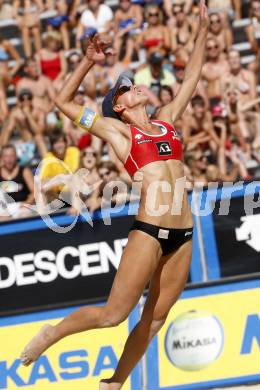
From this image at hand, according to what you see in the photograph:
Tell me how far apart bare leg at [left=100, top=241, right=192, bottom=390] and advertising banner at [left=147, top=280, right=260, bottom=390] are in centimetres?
144

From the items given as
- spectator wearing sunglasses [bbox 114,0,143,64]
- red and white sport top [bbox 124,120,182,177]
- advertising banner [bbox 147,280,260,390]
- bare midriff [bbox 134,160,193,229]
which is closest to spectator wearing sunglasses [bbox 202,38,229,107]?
spectator wearing sunglasses [bbox 114,0,143,64]

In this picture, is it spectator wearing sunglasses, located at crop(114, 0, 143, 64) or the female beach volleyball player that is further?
spectator wearing sunglasses, located at crop(114, 0, 143, 64)

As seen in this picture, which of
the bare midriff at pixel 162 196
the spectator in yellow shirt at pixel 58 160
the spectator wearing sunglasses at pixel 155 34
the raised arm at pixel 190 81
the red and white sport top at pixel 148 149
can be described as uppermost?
the raised arm at pixel 190 81

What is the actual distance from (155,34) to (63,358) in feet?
20.7

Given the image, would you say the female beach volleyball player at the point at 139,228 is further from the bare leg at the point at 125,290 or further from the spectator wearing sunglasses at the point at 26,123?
the spectator wearing sunglasses at the point at 26,123

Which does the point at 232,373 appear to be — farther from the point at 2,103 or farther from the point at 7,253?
the point at 2,103

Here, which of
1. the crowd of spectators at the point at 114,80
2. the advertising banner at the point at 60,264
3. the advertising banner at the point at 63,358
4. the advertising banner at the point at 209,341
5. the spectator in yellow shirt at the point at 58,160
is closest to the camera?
the advertising banner at the point at 209,341

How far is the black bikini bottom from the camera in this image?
6516 mm

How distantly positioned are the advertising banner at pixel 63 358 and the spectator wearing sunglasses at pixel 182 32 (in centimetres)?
561

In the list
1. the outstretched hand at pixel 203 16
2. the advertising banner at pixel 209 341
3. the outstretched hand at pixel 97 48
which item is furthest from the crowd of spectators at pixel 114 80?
the outstretched hand at pixel 97 48

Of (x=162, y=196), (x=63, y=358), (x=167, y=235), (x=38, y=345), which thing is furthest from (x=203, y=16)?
(x=63, y=358)

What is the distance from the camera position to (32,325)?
8.55 metres

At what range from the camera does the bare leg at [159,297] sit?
22.0ft

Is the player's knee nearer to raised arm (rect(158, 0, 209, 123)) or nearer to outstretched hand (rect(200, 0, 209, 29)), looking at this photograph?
raised arm (rect(158, 0, 209, 123))
